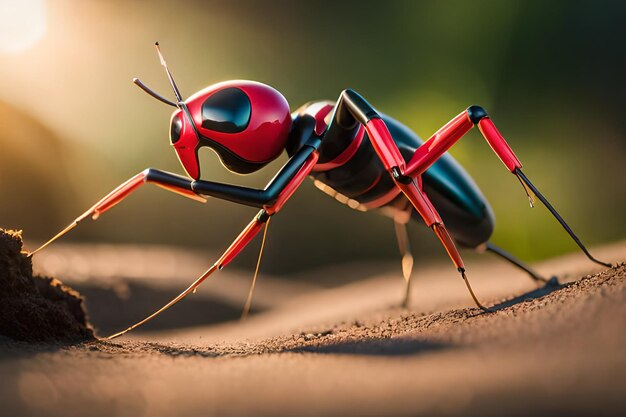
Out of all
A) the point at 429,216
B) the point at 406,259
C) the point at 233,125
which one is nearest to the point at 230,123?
the point at 233,125

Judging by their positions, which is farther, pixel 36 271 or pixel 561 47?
pixel 561 47

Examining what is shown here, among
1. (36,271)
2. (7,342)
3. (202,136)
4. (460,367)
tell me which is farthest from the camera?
(36,271)

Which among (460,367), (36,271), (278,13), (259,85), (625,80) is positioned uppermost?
(278,13)

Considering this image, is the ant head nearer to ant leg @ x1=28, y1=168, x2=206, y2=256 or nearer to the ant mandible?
the ant mandible

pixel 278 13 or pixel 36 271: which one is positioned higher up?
pixel 278 13

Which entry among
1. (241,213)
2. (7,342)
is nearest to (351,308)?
(7,342)

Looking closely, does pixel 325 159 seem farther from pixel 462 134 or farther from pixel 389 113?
pixel 389 113

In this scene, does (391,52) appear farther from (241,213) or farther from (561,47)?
(241,213)

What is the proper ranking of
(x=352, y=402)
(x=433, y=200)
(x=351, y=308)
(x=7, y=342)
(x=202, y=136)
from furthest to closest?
(x=351, y=308) → (x=433, y=200) → (x=202, y=136) → (x=7, y=342) → (x=352, y=402)

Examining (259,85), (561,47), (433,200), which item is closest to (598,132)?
(561,47)
